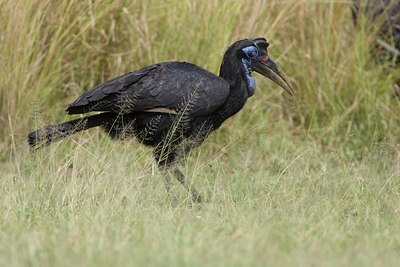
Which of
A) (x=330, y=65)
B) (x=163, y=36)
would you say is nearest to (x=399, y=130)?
(x=330, y=65)

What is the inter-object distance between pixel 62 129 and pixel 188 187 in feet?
2.89

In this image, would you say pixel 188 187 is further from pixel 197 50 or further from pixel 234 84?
pixel 197 50

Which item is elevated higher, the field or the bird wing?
the bird wing

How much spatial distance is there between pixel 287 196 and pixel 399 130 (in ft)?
7.58

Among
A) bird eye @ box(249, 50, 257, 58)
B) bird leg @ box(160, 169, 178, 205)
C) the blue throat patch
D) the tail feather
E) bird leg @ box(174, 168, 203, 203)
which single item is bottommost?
bird leg @ box(174, 168, 203, 203)

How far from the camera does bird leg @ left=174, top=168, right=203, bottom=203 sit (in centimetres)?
586

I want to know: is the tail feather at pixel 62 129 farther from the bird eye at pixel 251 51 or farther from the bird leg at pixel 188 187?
the bird eye at pixel 251 51

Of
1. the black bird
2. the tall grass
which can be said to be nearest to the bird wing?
the black bird

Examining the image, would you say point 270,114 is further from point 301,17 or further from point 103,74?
point 103,74

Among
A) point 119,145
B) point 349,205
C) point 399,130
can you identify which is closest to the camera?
point 349,205

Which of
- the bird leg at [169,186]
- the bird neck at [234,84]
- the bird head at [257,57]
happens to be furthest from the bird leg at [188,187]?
the bird head at [257,57]

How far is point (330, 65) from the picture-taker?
8.14m

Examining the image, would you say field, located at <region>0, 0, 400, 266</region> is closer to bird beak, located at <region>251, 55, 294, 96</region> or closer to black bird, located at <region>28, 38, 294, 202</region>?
black bird, located at <region>28, 38, 294, 202</region>

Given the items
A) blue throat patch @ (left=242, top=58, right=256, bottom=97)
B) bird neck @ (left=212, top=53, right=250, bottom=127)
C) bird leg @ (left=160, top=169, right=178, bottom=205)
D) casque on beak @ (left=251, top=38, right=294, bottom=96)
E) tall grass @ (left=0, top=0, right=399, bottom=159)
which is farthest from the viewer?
tall grass @ (left=0, top=0, right=399, bottom=159)
